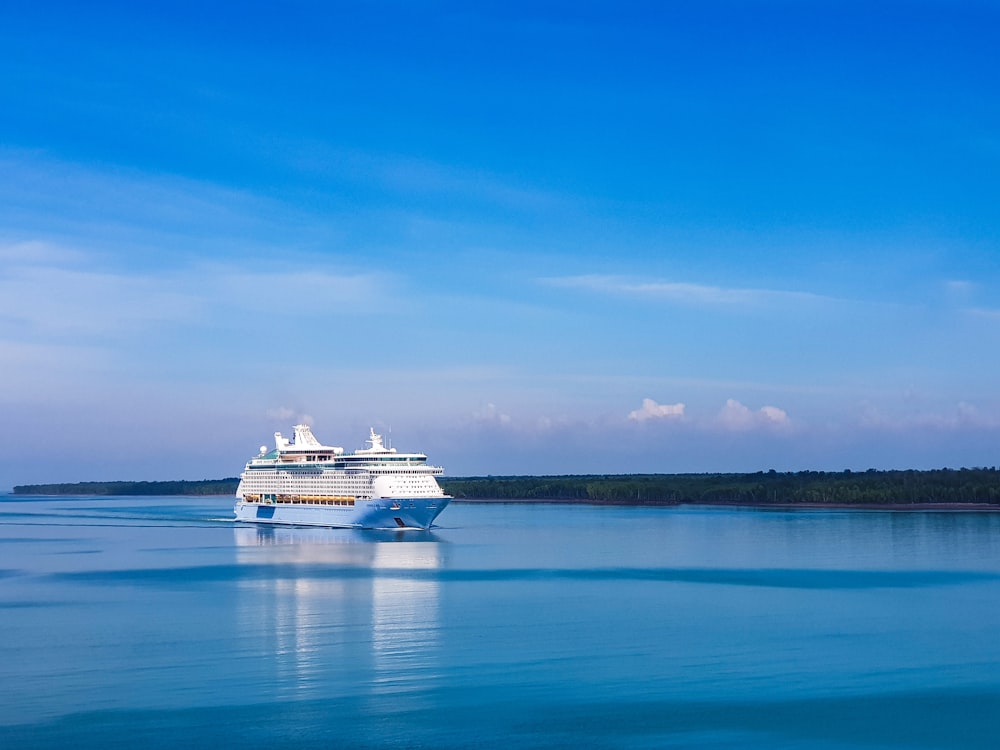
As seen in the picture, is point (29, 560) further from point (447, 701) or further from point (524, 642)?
point (447, 701)

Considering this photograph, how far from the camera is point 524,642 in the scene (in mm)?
21156

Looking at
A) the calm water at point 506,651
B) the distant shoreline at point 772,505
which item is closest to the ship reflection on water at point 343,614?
the calm water at point 506,651

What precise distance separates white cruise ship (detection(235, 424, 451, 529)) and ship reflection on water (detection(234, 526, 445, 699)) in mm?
5361

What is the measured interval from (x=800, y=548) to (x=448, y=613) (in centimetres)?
2250

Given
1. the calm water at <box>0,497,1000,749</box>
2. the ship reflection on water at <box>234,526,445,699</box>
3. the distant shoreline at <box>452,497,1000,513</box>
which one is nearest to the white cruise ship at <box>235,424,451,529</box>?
the ship reflection on water at <box>234,526,445,699</box>

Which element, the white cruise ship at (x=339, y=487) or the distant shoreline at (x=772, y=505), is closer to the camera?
the white cruise ship at (x=339, y=487)

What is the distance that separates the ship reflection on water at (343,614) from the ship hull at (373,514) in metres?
5.01

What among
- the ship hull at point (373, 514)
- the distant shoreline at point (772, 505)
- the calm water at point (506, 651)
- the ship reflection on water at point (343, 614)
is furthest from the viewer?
the distant shoreline at point (772, 505)

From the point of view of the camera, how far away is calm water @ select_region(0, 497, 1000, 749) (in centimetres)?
1516

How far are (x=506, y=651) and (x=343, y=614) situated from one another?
19.7 feet

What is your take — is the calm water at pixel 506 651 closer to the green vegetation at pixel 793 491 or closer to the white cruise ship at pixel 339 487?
the white cruise ship at pixel 339 487

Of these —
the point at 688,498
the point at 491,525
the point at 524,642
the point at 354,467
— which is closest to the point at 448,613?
the point at 524,642

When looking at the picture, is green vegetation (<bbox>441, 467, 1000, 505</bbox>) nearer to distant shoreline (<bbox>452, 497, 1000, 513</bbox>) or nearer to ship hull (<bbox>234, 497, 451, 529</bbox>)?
distant shoreline (<bbox>452, 497, 1000, 513</bbox>)

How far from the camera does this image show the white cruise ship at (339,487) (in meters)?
51.1
